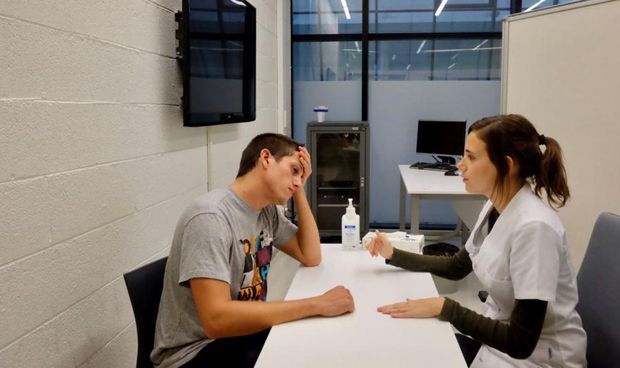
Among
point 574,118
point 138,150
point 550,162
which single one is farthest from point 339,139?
point 550,162

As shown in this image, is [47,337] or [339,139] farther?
[339,139]

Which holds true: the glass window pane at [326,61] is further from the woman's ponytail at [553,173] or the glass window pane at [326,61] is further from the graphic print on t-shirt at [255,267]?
the woman's ponytail at [553,173]

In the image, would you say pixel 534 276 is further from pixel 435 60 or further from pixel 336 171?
pixel 435 60

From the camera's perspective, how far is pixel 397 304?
1.46 m

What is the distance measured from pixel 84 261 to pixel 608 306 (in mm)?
1428

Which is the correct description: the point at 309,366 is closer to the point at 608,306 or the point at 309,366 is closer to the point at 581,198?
the point at 608,306

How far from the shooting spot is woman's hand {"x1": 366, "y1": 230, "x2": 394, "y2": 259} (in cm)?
182

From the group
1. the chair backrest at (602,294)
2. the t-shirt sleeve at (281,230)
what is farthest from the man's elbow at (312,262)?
the chair backrest at (602,294)

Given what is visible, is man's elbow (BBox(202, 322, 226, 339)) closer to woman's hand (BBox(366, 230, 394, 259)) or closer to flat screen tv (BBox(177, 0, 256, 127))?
woman's hand (BBox(366, 230, 394, 259))

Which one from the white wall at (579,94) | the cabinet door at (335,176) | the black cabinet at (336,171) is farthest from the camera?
the cabinet door at (335,176)

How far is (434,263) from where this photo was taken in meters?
1.83

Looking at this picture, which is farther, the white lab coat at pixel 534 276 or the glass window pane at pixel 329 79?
the glass window pane at pixel 329 79

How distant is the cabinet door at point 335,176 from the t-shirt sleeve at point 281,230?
2.93 meters

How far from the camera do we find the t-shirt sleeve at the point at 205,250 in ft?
4.58
